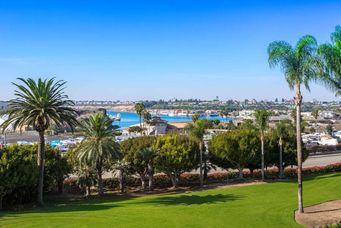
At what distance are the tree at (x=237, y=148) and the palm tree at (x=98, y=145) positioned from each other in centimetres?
1490

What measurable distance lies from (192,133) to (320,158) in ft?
113

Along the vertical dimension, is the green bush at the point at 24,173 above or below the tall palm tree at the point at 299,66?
below

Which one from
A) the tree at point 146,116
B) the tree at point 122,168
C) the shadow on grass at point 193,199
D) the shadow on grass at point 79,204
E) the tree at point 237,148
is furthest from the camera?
the tree at point 146,116

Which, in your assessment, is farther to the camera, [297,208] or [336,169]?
[336,169]

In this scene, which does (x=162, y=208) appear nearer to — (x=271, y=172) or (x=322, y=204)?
(x=322, y=204)

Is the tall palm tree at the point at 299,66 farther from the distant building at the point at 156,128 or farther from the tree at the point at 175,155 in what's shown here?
the distant building at the point at 156,128

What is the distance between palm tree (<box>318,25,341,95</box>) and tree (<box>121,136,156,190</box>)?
24.3 meters

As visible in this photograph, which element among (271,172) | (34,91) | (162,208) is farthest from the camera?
(271,172)

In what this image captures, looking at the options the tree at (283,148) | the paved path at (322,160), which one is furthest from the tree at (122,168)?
the paved path at (322,160)

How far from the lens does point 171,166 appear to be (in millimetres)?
46656

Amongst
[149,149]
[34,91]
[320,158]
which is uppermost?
[34,91]

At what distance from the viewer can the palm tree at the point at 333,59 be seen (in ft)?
87.2

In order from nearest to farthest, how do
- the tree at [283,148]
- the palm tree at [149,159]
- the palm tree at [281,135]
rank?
the palm tree at [149,159]
the palm tree at [281,135]
the tree at [283,148]

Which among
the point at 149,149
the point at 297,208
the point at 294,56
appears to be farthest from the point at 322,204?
the point at 149,149
